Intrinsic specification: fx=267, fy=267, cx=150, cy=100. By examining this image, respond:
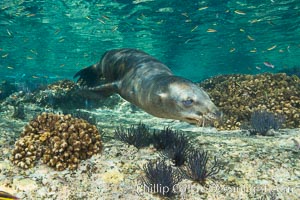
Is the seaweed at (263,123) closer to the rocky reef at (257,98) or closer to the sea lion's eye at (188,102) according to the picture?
the rocky reef at (257,98)

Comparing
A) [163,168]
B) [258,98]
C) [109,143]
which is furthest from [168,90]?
[258,98]

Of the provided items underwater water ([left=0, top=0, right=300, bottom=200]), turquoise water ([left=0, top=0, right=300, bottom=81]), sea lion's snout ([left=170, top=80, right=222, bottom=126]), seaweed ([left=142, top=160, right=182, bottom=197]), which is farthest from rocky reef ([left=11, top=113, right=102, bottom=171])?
turquoise water ([left=0, top=0, right=300, bottom=81])

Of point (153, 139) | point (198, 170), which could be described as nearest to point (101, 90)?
point (153, 139)

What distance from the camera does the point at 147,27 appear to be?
29906mm

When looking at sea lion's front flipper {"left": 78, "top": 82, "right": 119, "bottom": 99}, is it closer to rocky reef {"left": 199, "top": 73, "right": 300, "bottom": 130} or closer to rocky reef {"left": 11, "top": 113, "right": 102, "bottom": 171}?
rocky reef {"left": 11, "top": 113, "right": 102, "bottom": 171}

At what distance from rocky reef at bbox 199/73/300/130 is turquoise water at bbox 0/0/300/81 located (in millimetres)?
3783

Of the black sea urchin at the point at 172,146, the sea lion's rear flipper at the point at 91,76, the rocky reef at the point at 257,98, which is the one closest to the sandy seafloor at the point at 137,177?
the black sea urchin at the point at 172,146

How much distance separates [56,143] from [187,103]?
113 inches

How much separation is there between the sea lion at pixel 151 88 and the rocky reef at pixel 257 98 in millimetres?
3851

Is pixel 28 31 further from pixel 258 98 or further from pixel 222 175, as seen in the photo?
pixel 222 175

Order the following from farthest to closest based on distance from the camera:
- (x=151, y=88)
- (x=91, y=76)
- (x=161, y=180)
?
1. (x=91, y=76)
2. (x=151, y=88)
3. (x=161, y=180)

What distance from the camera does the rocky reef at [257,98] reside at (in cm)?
1010

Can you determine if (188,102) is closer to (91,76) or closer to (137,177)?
(137,177)

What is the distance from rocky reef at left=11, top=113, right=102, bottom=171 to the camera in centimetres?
533
